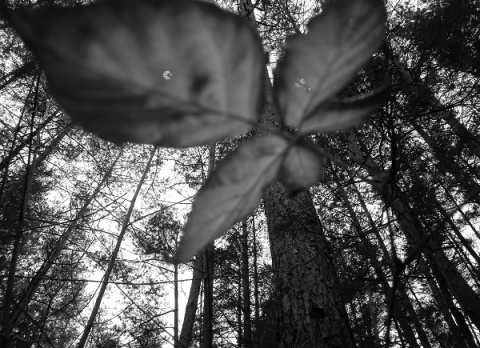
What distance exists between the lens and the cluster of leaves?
0.36 feet

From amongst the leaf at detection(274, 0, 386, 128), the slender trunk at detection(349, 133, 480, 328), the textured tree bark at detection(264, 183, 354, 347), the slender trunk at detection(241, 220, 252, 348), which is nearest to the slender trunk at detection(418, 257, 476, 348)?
the slender trunk at detection(349, 133, 480, 328)

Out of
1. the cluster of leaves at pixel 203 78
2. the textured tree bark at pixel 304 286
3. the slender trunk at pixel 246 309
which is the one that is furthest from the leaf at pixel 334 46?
the textured tree bark at pixel 304 286

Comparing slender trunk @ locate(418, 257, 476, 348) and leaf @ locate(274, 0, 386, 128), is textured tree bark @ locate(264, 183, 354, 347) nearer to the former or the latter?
slender trunk @ locate(418, 257, 476, 348)

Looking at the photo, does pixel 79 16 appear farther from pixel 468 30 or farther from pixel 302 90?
pixel 468 30

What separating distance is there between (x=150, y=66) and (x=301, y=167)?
0.09 m

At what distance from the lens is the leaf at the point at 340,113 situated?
16 centimetres

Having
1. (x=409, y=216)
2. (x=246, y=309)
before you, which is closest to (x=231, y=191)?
(x=409, y=216)

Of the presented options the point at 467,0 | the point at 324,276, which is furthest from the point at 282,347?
the point at 467,0

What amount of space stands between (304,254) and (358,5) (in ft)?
4.25

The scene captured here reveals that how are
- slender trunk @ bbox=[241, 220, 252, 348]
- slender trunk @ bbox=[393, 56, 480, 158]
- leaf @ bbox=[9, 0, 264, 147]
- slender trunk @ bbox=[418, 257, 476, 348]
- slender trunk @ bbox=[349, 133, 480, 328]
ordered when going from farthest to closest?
slender trunk @ bbox=[241, 220, 252, 348]
slender trunk @ bbox=[393, 56, 480, 158]
slender trunk @ bbox=[418, 257, 476, 348]
slender trunk @ bbox=[349, 133, 480, 328]
leaf @ bbox=[9, 0, 264, 147]

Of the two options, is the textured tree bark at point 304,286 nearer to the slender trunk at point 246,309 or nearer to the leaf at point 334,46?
the slender trunk at point 246,309

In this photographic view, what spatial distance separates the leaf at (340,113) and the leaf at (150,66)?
0.04 metres

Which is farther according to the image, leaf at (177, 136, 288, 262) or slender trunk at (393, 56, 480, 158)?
slender trunk at (393, 56, 480, 158)

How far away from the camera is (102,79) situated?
0.11 meters
